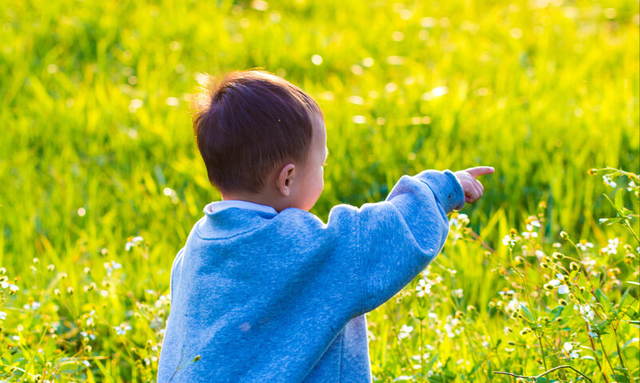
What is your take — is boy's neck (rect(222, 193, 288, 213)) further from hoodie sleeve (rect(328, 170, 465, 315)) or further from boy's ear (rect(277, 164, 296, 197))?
hoodie sleeve (rect(328, 170, 465, 315))

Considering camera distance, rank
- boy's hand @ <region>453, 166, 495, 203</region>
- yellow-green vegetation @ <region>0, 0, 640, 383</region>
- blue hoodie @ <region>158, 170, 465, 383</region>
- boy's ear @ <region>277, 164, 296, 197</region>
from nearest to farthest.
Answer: blue hoodie @ <region>158, 170, 465, 383</region> → boy's ear @ <region>277, 164, 296, 197</region> → boy's hand @ <region>453, 166, 495, 203</region> → yellow-green vegetation @ <region>0, 0, 640, 383</region>

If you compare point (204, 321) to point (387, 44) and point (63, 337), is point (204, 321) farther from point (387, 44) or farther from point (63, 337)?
point (387, 44)

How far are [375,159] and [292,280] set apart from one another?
2.21 meters

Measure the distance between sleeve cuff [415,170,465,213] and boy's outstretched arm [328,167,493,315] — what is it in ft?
0.09

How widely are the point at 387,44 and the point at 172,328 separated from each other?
395cm

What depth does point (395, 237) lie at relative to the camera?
1.65 m

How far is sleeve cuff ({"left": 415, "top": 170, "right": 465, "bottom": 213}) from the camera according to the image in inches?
70.5

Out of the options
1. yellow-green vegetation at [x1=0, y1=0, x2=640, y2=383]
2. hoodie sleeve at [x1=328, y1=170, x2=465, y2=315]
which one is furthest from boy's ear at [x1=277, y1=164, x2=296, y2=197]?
yellow-green vegetation at [x1=0, y1=0, x2=640, y2=383]

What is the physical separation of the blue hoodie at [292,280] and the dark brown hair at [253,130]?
10 cm

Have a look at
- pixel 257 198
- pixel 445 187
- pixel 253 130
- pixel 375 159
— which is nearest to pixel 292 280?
pixel 257 198

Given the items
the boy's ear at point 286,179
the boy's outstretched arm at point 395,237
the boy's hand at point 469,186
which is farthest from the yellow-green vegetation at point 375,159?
the boy's ear at point 286,179

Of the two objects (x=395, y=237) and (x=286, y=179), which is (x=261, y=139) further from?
(x=395, y=237)

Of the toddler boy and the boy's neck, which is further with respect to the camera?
the boy's neck

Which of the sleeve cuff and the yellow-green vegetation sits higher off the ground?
the sleeve cuff
